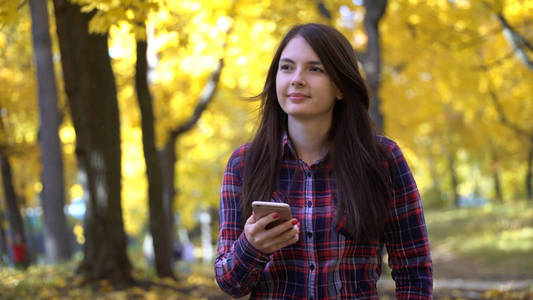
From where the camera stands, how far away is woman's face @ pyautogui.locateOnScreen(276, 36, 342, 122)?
2.18m

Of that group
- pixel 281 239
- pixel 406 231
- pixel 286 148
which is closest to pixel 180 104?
pixel 286 148

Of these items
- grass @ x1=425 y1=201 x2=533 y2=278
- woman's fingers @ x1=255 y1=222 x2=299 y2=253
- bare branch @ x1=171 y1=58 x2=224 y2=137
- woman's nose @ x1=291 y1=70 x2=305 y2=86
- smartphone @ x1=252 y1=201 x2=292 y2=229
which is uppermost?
bare branch @ x1=171 y1=58 x2=224 y2=137

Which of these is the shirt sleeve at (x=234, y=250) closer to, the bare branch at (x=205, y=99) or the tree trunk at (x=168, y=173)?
the bare branch at (x=205, y=99)

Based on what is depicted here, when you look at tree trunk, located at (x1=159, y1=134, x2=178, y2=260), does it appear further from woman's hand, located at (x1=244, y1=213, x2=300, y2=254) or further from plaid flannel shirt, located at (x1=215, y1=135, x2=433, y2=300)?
woman's hand, located at (x1=244, y1=213, x2=300, y2=254)

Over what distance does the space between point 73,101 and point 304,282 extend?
5696 mm

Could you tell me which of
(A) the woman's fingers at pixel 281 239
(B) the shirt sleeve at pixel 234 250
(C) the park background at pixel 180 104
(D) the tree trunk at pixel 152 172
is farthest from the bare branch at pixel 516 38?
(A) the woman's fingers at pixel 281 239

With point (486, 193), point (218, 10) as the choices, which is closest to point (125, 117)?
point (218, 10)

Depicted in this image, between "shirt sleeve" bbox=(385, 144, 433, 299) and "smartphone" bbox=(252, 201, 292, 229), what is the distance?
481 millimetres

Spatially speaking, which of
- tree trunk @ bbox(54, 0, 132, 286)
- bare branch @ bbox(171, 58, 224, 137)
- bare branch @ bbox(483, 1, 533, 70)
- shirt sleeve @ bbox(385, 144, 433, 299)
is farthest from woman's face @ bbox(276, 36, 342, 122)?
bare branch @ bbox(171, 58, 224, 137)

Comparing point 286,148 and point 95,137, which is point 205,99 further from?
point 286,148

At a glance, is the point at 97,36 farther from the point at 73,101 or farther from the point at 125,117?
the point at 125,117

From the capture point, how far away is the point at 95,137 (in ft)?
24.0

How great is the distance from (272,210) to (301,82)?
0.52m

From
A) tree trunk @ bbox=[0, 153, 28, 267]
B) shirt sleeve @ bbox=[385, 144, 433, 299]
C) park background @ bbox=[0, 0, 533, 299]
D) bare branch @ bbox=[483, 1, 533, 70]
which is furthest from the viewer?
tree trunk @ bbox=[0, 153, 28, 267]
